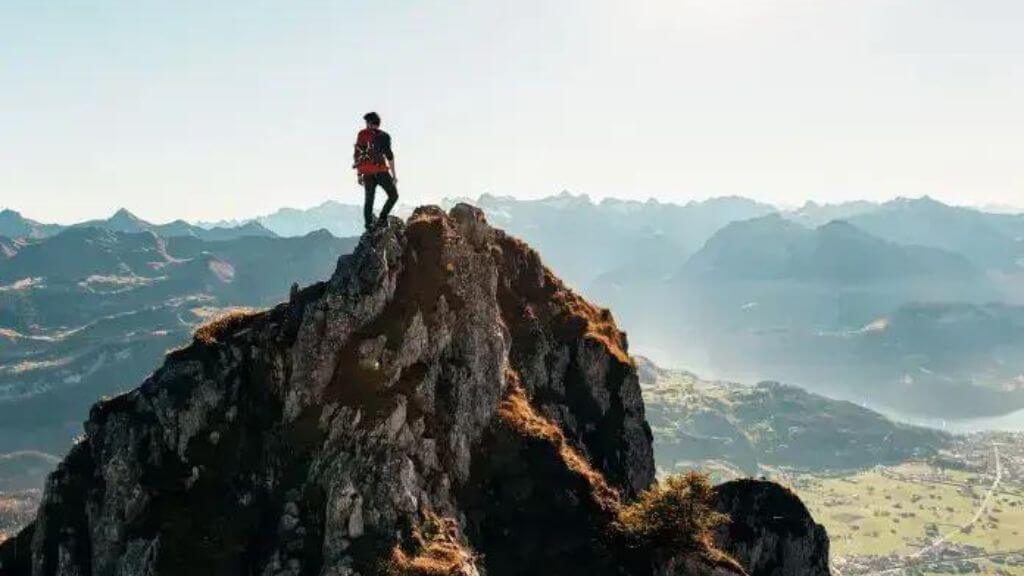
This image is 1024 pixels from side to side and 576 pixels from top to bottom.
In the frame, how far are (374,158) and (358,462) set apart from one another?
20.6m

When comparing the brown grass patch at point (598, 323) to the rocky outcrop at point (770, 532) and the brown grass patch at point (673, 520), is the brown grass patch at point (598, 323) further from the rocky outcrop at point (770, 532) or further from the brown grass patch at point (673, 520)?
the brown grass patch at point (673, 520)

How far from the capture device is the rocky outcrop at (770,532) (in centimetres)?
8081

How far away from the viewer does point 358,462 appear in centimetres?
4866

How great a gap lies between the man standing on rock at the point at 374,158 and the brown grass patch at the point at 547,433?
18569mm

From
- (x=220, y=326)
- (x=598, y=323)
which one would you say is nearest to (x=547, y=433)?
(x=598, y=323)

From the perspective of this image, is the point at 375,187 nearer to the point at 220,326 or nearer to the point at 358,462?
the point at 220,326

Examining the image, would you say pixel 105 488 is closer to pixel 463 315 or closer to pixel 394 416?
pixel 394 416

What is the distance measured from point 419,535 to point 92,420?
25633mm

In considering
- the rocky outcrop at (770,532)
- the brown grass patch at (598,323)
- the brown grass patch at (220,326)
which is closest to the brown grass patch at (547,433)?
the brown grass patch at (598,323)

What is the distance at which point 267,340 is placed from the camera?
54.8 m

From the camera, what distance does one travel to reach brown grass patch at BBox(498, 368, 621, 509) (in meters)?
57.5

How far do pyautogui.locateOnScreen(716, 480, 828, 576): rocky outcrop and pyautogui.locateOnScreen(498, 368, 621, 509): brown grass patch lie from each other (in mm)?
26995

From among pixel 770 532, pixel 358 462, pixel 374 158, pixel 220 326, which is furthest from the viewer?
pixel 770 532

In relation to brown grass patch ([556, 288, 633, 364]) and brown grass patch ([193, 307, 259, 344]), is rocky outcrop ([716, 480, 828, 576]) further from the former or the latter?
brown grass patch ([193, 307, 259, 344])
